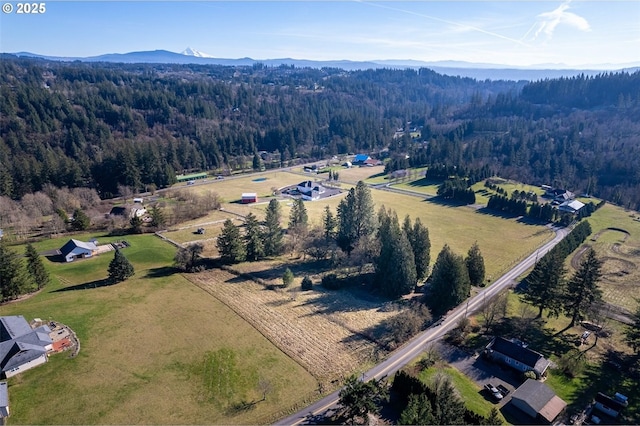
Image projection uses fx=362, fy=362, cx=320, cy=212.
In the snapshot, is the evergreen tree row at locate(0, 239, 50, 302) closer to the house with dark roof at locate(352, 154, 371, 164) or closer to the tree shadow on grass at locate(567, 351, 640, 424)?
the tree shadow on grass at locate(567, 351, 640, 424)

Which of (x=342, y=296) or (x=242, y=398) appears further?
(x=342, y=296)

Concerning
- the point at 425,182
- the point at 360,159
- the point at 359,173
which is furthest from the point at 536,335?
the point at 360,159

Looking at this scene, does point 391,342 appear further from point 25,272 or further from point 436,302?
point 25,272

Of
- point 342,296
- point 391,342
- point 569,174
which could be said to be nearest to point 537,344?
point 391,342

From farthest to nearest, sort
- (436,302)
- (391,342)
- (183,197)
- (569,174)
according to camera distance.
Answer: (569,174), (183,197), (436,302), (391,342)

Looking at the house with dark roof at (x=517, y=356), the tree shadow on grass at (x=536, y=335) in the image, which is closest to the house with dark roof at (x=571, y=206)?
the tree shadow on grass at (x=536, y=335)

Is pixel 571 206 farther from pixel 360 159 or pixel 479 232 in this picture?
pixel 360 159

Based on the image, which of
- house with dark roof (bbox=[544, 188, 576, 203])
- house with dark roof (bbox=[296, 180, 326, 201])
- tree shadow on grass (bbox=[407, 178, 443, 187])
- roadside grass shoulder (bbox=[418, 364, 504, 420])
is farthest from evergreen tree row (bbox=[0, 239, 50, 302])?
house with dark roof (bbox=[544, 188, 576, 203])

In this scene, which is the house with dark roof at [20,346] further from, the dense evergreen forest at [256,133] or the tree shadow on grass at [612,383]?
the dense evergreen forest at [256,133]

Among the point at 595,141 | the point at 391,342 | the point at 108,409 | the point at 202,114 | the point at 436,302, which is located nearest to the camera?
the point at 108,409

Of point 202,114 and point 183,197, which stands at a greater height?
point 202,114
